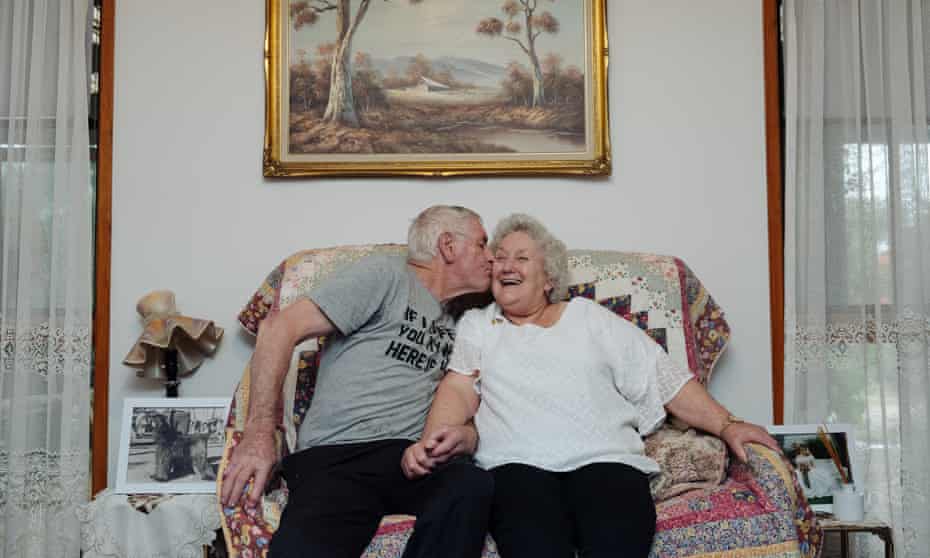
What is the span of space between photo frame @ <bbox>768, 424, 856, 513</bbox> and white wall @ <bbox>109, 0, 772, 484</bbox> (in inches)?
11.8

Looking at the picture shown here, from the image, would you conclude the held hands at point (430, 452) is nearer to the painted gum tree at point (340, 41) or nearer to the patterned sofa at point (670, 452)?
the patterned sofa at point (670, 452)

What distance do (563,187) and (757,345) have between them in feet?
2.68

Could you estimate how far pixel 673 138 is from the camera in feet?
9.23

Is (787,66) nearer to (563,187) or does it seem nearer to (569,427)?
(563,187)

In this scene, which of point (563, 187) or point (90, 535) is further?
point (563, 187)

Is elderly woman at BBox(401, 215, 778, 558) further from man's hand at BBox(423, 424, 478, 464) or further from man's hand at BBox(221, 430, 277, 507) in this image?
man's hand at BBox(221, 430, 277, 507)

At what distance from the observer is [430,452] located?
1.87 m

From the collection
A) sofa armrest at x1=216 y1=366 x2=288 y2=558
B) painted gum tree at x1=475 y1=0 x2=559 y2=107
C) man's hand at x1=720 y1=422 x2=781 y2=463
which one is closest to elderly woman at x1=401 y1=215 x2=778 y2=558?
man's hand at x1=720 y1=422 x2=781 y2=463

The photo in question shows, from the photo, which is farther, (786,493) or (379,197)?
(379,197)

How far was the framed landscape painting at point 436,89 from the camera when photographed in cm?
277

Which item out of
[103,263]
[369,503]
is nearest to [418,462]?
[369,503]

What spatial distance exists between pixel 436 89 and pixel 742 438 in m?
1.47

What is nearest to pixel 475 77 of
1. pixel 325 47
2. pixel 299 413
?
pixel 325 47

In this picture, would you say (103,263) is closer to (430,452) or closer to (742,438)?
(430,452)
